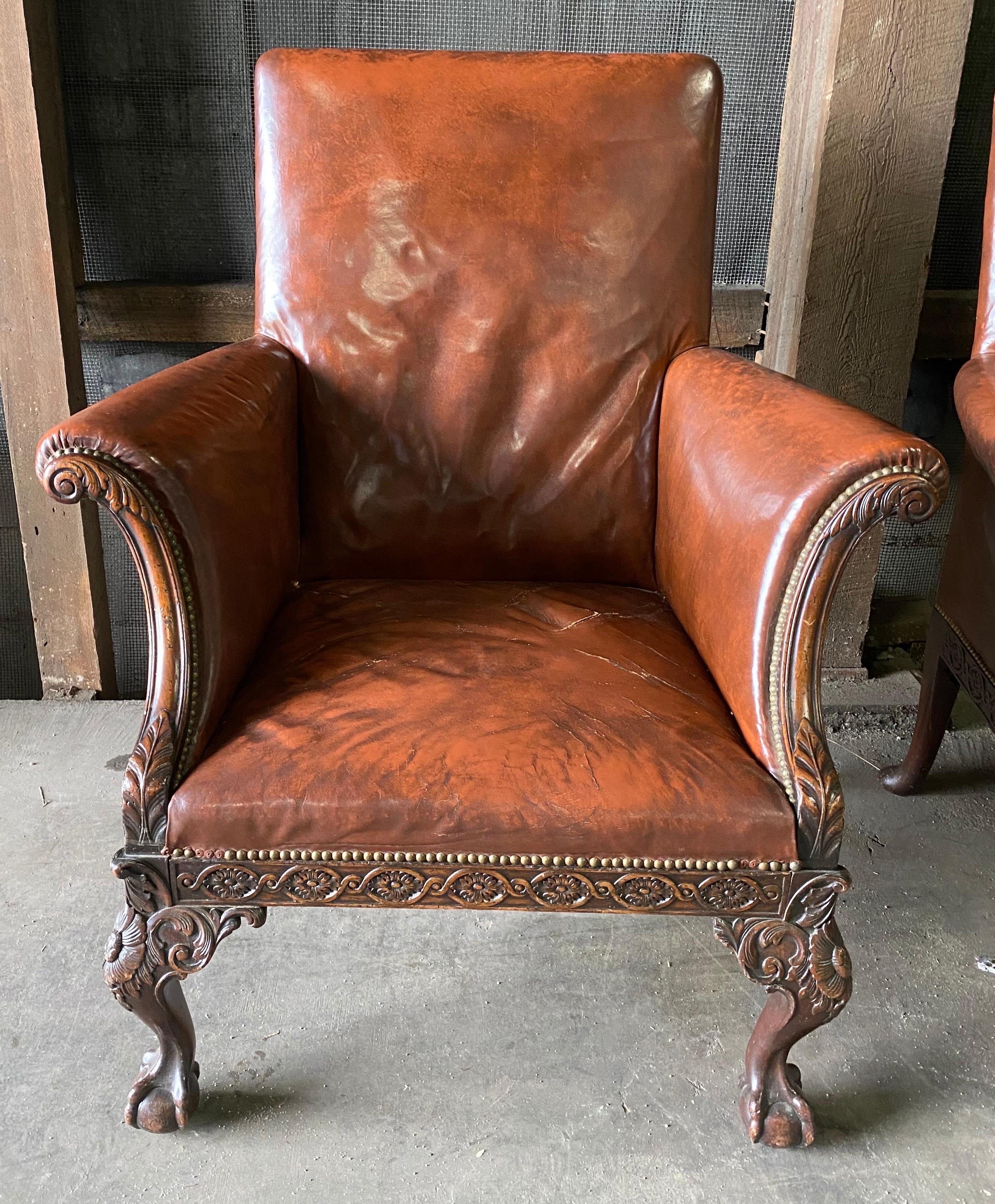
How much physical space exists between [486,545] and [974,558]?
27.7 inches

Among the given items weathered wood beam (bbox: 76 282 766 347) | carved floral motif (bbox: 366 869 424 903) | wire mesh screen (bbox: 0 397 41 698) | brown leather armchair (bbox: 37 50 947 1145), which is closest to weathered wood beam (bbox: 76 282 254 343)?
weathered wood beam (bbox: 76 282 766 347)

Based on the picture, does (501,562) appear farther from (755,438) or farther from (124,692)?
(124,692)

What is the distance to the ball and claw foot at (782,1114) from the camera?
3.46 feet

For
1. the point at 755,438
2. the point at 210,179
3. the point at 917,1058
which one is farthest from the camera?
the point at 210,179

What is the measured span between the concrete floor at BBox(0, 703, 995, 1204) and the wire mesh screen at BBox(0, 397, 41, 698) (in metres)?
0.75

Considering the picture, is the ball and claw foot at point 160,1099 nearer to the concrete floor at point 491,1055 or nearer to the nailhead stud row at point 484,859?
the concrete floor at point 491,1055

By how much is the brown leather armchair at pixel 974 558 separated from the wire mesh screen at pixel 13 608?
175 centimetres

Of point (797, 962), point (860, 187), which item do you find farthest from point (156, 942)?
point (860, 187)

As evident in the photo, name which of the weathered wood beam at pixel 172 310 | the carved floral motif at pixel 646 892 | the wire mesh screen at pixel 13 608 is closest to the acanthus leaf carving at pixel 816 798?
the carved floral motif at pixel 646 892

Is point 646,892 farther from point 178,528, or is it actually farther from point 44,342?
point 44,342

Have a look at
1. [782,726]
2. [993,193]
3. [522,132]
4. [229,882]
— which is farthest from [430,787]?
[993,193]

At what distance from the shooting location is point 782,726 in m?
0.93

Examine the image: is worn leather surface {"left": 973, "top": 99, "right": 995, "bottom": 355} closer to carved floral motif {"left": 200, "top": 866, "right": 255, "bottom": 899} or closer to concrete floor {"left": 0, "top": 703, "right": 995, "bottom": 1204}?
concrete floor {"left": 0, "top": 703, "right": 995, "bottom": 1204}

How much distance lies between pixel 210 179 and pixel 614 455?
102 centimetres
